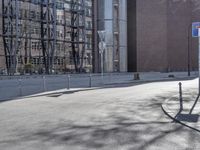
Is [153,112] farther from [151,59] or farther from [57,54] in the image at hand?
[151,59]

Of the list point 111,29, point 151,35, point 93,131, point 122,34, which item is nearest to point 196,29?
point 93,131

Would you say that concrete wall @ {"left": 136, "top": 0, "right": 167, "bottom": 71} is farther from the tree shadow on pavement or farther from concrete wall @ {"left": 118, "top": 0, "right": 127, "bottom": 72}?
the tree shadow on pavement

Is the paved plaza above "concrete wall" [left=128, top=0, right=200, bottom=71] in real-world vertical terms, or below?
below

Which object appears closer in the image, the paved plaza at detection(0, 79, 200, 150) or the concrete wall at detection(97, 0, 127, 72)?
the paved plaza at detection(0, 79, 200, 150)

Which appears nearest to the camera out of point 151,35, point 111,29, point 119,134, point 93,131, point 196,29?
point 119,134

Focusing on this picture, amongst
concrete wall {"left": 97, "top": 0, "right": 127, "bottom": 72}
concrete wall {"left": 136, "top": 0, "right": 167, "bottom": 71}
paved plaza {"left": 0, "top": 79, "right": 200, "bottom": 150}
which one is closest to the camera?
paved plaza {"left": 0, "top": 79, "right": 200, "bottom": 150}

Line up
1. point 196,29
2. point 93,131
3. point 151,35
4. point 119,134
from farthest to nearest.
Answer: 1. point 151,35
2. point 196,29
3. point 93,131
4. point 119,134

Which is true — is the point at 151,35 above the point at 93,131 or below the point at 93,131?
above

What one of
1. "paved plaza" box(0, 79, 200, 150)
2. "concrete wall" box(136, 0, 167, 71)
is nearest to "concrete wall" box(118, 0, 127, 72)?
"concrete wall" box(136, 0, 167, 71)

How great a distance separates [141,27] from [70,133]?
164ft

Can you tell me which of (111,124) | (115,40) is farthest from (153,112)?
(115,40)

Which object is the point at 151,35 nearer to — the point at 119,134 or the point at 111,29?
the point at 111,29

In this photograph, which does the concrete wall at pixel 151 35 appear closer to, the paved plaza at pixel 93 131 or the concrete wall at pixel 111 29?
the concrete wall at pixel 111 29

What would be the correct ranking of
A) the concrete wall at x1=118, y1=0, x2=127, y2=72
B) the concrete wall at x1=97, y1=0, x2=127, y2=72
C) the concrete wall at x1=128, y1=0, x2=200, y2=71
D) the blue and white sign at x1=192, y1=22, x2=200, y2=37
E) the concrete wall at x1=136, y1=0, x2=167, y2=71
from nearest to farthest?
the blue and white sign at x1=192, y1=22, x2=200, y2=37 → the concrete wall at x1=97, y1=0, x2=127, y2=72 → the concrete wall at x1=118, y1=0, x2=127, y2=72 → the concrete wall at x1=128, y1=0, x2=200, y2=71 → the concrete wall at x1=136, y1=0, x2=167, y2=71
